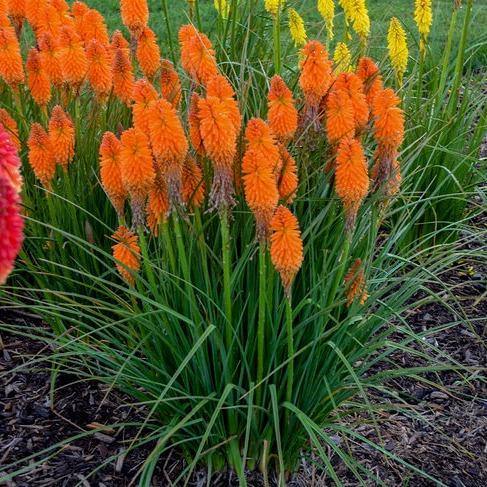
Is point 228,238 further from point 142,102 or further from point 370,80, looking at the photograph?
point 370,80

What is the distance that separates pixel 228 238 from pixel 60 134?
2.46 ft

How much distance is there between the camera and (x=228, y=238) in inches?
83.1

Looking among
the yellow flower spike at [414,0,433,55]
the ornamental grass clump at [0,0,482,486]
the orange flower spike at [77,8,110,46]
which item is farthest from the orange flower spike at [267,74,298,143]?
the yellow flower spike at [414,0,433,55]

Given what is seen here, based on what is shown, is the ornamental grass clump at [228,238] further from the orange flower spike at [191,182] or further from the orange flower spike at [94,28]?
the orange flower spike at [94,28]

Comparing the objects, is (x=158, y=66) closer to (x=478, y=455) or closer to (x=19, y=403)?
(x=19, y=403)

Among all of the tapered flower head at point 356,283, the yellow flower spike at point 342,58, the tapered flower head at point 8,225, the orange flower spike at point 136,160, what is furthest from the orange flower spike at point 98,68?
the tapered flower head at point 8,225

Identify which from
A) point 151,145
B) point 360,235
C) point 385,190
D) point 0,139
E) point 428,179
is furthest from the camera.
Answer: point 428,179

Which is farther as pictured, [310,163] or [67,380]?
[67,380]

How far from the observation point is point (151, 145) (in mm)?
2002

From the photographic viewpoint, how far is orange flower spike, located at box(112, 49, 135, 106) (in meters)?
2.62

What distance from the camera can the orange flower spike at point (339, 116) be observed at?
84.4 inches

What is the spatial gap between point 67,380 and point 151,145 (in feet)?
4.23

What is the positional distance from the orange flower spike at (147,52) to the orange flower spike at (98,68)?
0.43 feet

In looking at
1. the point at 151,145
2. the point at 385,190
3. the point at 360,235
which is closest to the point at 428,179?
the point at 360,235
